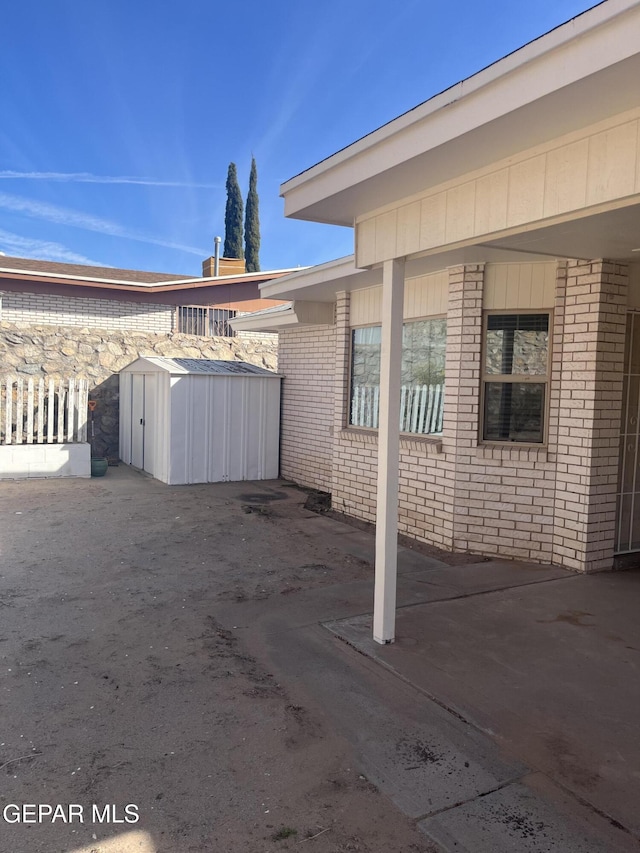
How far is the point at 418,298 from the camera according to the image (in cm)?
763

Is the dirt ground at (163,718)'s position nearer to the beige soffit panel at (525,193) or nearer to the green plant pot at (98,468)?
the beige soffit panel at (525,193)

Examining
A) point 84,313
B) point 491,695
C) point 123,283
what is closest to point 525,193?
point 491,695

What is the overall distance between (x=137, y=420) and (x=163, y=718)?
32.5 feet

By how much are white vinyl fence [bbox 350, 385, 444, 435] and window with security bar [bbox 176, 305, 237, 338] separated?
10.4 m

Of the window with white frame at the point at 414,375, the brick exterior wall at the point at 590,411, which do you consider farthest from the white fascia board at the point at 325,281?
the brick exterior wall at the point at 590,411

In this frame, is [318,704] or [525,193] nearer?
[525,193]

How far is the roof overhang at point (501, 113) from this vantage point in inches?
100

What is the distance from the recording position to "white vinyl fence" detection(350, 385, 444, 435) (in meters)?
7.40

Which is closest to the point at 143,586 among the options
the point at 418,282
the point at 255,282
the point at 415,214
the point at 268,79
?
the point at 415,214

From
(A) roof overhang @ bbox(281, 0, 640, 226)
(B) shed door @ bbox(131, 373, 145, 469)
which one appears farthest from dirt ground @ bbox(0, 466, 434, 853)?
(B) shed door @ bbox(131, 373, 145, 469)

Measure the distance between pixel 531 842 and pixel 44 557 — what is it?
5466 millimetres

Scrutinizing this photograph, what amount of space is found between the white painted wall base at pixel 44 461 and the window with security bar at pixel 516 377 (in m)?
7.92

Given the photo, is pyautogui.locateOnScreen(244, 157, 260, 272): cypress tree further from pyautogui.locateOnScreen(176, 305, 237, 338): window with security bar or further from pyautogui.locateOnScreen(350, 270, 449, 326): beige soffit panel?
pyautogui.locateOnScreen(350, 270, 449, 326): beige soffit panel

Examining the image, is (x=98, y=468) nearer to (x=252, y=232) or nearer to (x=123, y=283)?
(x=123, y=283)
